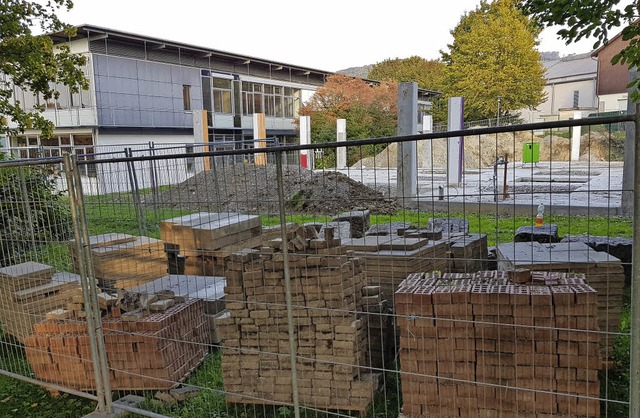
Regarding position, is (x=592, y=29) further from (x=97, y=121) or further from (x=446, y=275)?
(x=97, y=121)

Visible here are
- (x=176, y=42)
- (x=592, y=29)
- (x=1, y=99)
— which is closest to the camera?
(x=592, y=29)

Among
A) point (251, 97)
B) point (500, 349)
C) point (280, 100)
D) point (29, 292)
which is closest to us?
point (500, 349)

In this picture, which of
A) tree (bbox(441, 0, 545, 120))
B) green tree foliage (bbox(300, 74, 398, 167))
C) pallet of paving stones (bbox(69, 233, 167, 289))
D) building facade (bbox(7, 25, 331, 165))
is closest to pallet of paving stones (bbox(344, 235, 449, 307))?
pallet of paving stones (bbox(69, 233, 167, 289))

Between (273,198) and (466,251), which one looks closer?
(273,198)

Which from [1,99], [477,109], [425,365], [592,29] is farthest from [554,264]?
[477,109]

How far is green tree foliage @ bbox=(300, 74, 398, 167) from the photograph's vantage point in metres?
41.3

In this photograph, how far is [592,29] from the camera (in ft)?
11.6

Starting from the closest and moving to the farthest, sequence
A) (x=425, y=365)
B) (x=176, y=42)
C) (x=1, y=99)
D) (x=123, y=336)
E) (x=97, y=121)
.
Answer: (x=425, y=365)
(x=123, y=336)
(x=1, y=99)
(x=97, y=121)
(x=176, y=42)

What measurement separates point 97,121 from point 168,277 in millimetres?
25488

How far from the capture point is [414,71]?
61.7 m

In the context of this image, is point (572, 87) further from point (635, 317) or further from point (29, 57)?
point (635, 317)

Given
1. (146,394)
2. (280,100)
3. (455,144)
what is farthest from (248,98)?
(146,394)

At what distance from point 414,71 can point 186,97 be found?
A: 1345 inches

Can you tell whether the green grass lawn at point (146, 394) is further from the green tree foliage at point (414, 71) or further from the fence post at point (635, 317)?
the green tree foliage at point (414, 71)
